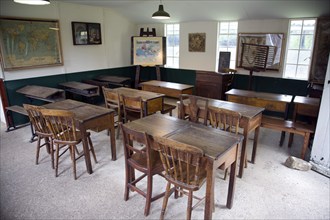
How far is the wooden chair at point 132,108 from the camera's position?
3671mm

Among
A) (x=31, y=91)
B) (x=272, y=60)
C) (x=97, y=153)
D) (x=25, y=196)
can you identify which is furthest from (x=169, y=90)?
(x=25, y=196)

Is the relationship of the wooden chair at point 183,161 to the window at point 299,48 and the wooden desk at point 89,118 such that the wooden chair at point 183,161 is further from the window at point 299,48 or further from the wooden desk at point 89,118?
the window at point 299,48

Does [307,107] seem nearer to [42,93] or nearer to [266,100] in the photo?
[266,100]

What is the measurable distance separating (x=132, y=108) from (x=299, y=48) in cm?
360

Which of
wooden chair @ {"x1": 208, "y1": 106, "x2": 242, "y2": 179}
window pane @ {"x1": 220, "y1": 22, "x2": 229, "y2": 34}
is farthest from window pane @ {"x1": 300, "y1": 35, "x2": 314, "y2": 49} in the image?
wooden chair @ {"x1": 208, "y1": 106, "x2": 242, "y2": 179}

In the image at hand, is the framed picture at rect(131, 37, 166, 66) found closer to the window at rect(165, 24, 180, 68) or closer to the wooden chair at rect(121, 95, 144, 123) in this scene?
the window at rect(165, 24, 180, 68)

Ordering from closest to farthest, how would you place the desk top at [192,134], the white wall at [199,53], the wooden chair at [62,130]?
the desk top at [192,134], the wooden chair at [62,130], the white wall at [199,53]

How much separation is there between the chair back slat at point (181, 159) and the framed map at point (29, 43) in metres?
4.05

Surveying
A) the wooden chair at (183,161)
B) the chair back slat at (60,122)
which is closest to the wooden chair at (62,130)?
the chair back slat at (60,122)

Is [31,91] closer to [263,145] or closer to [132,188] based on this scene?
[132,188]

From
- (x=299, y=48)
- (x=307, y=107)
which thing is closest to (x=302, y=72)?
(x=299, y=48)

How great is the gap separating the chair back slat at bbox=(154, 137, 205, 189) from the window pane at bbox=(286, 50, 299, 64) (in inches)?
157

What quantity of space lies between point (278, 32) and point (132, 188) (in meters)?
4.34

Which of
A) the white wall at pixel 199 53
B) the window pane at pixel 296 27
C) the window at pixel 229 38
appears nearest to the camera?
the window pane at pixel 296 27
